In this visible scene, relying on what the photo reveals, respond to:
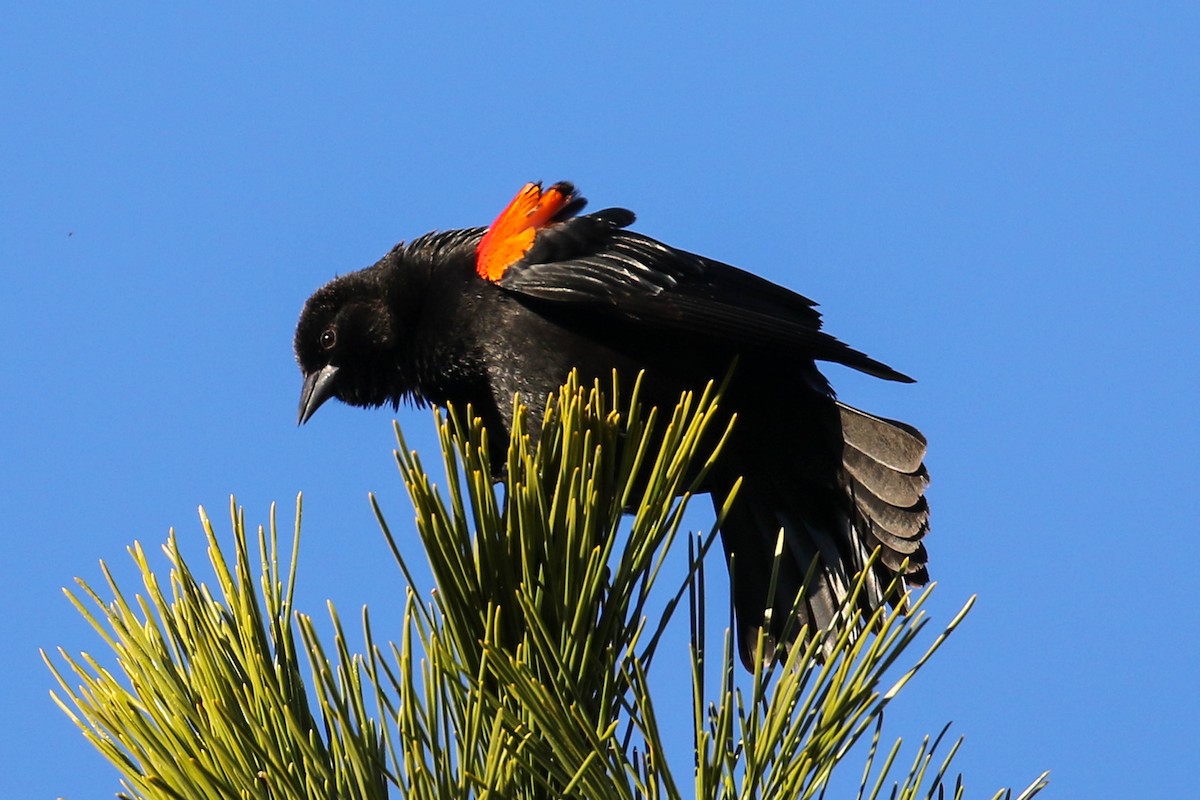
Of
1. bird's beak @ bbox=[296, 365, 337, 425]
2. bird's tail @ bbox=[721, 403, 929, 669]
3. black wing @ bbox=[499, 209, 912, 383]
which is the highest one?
bird's beak @ bbox=[296, 365, 337, 425]

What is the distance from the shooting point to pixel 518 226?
3639mm

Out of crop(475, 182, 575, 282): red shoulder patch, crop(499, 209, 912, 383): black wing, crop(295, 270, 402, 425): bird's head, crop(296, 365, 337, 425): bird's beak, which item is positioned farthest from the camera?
crop(296, 365, 337, 425): bird's beak

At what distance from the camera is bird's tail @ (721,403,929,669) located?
333 cm

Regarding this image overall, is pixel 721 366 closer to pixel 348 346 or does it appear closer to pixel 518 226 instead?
pixel 518 226

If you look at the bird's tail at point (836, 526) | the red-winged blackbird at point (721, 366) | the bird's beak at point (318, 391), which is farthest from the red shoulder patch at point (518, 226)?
the bird's tail at point (836, 526)

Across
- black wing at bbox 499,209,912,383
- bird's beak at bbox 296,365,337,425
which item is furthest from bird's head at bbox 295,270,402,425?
black wing at bbox 499,209,912,383

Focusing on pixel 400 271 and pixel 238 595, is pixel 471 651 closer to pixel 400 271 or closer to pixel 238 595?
pixel 238 595

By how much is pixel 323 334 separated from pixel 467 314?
2.31 feet

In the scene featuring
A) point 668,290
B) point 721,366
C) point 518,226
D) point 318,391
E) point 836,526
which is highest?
point 518,226

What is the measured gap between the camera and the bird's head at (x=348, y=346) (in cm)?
394

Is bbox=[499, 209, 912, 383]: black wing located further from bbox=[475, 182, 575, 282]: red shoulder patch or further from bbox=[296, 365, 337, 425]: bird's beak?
bbox=[296, 365, 337, 425]: bird's beak

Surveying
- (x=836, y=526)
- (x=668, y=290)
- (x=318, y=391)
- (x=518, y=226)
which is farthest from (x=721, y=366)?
(x=318, y=391)

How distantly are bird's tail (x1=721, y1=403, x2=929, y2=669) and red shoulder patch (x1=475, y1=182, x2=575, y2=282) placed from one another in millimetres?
839

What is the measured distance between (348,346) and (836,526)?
1.50 metres
